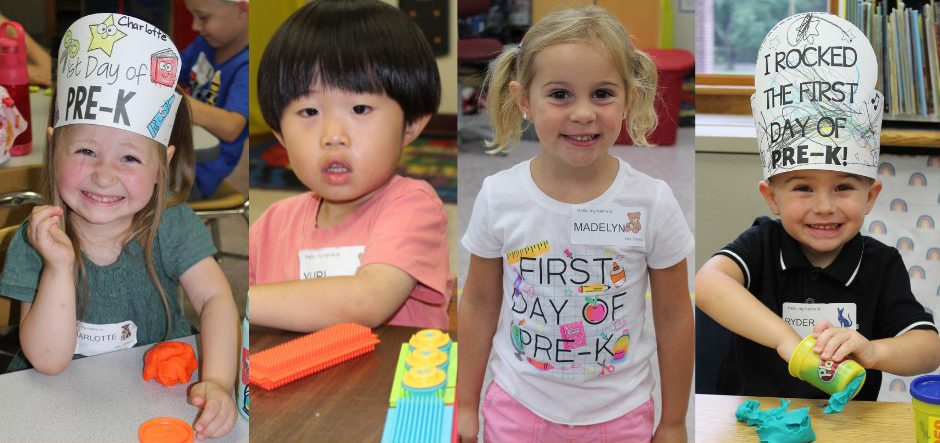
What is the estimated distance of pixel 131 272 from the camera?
4.24 ft

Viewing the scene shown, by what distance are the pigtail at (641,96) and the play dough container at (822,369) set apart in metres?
0.52

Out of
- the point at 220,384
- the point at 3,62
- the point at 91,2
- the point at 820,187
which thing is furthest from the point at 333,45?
the point at 3,62

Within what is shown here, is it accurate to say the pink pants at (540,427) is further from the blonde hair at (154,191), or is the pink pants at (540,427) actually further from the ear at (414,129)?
the blonde hair at (154,191)

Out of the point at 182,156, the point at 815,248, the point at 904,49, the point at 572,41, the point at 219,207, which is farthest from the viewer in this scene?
the point at 904,49

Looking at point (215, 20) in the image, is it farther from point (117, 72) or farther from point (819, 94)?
point (819, 94)

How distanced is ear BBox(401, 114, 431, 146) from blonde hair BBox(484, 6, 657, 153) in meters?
0.05

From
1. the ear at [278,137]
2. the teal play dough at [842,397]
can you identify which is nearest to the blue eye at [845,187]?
the teal play dough at [842,397]

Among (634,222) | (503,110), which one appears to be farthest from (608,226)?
(503,110)

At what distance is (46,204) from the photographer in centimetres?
121

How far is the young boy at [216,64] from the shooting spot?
1249 millimetres

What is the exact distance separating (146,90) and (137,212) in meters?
0.23

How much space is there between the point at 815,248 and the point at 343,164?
819mm

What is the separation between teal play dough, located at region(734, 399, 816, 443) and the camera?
1049mm

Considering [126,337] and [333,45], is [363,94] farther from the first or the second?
[126,337]
